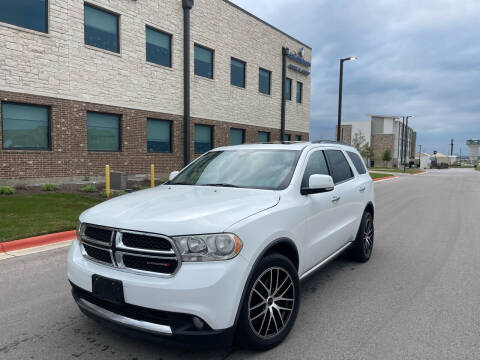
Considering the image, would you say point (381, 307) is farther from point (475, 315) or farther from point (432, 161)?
point (432, 161)

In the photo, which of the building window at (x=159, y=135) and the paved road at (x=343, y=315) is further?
the building window at (x=159, y=135)

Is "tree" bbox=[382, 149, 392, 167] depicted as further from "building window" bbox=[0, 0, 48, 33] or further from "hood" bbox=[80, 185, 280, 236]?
"hood" bbox=[80, 185, 280, 236]

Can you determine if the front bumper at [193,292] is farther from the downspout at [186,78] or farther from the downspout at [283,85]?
the downspout at [283,85]

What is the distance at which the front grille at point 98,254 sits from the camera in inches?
108

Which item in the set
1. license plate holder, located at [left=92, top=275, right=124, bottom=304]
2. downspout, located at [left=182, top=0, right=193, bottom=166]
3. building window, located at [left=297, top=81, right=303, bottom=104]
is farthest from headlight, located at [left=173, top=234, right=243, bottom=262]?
building window, located at [left=297, top=81, right=303, bottom=104]

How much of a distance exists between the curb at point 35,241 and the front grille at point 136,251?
389 cm

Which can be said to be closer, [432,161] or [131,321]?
[131,321]

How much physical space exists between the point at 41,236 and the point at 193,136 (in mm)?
13102

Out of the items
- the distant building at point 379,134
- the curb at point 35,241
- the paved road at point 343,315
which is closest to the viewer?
the paved road at point 343,315

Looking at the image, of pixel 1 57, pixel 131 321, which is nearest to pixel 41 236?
pixel 131 321

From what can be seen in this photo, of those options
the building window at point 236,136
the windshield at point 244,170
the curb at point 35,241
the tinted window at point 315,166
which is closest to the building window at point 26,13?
the curb at point 35,241

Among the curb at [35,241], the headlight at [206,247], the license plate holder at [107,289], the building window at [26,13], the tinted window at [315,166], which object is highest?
the building window at [26,13]

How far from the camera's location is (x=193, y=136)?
18922 mm

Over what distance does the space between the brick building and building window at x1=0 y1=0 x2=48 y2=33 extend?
0.11ft
